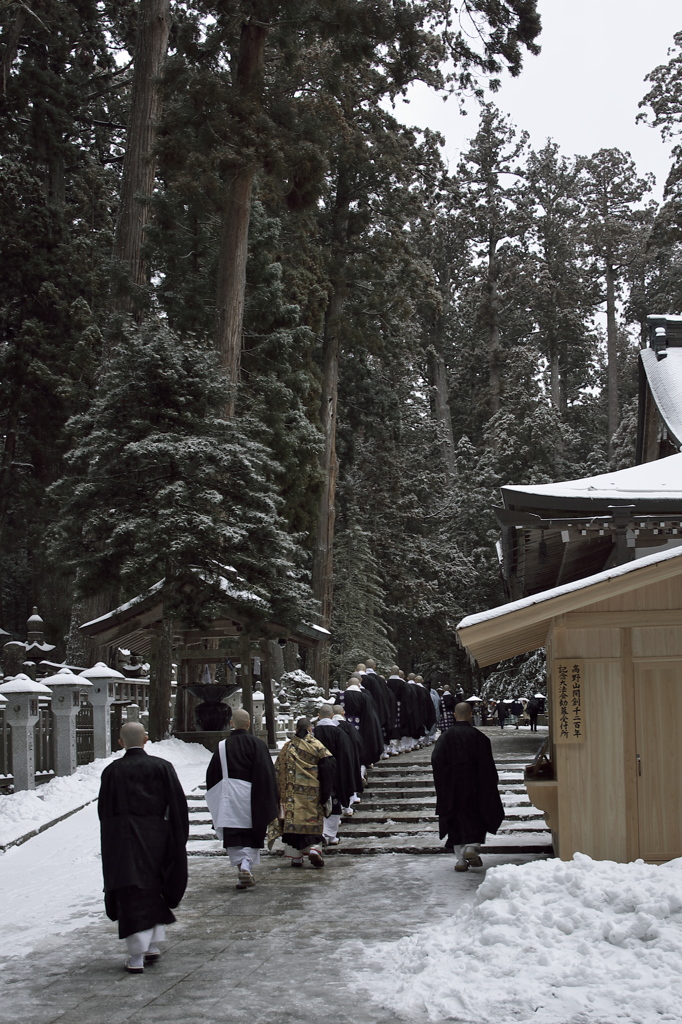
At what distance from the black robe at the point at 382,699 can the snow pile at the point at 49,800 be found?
3.29m

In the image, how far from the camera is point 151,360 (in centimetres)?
1608

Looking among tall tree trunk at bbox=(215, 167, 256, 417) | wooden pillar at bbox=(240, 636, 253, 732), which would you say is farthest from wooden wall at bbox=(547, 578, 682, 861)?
tall tree trunk at bbox=(215, 167, 256, 417)

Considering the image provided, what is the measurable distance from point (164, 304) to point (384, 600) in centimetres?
1631

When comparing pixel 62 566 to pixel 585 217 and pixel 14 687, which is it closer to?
pixel 14 687

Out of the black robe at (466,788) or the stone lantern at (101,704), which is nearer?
the black robe at (466,788)

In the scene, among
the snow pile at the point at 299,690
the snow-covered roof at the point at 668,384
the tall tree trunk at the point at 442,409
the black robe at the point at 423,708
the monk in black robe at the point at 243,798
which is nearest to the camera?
the monk in black robe at the point at 243,798

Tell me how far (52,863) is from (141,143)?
14.8 m

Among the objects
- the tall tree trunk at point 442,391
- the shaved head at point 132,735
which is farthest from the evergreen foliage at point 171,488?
the tall tree trunk at point 442,391

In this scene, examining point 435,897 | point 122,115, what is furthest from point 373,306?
point 435,897

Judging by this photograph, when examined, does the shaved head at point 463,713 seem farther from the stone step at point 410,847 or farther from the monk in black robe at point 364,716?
the monk in black robe at point 364,716

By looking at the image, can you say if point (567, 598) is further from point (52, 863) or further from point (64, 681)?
point (64, 681)

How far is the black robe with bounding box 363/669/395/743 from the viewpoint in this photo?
17531 mm

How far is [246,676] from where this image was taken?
1772 centimetres

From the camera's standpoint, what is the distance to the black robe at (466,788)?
10211 millimetres
